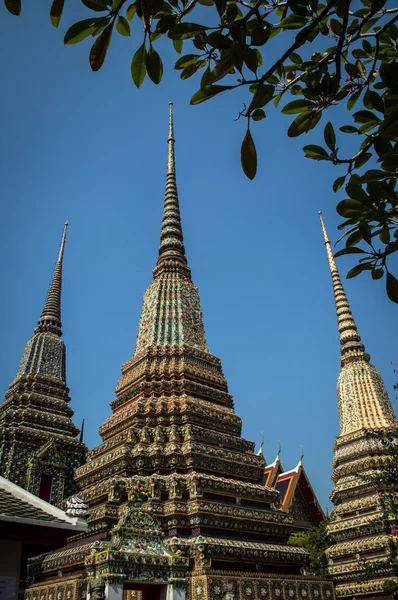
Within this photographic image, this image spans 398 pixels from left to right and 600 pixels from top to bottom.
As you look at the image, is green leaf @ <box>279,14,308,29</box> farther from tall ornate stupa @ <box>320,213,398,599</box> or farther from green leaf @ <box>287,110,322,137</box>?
tall ornate stupa @ <box>320,213,398,599</box>

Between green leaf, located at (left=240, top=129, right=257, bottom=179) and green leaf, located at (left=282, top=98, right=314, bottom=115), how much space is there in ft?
1.82

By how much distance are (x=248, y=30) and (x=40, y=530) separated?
5488 mm

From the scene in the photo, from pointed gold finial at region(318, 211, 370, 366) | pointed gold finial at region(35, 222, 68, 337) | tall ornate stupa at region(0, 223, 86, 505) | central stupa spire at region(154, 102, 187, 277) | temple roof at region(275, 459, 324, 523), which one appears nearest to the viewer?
central stupa spire at region(154, 102, 187, 277)

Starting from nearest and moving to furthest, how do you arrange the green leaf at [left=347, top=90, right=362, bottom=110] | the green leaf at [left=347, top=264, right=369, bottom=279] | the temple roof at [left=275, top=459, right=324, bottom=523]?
1. the green leaf at [left=347, top=264, right=369, bottom=279]
2. the green leaf at [left=347, top=90, right=362, bottom=110]
3. the temple roof at [left=275, top=459, right=324, bottom=523]

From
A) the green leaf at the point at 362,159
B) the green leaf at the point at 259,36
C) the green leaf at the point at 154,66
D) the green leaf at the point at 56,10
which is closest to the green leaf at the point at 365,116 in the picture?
the green leaf at the point at 362,159

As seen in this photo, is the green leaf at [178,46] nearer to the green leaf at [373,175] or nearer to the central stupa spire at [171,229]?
the green leaf at [373,175]

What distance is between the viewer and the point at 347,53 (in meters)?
3.25

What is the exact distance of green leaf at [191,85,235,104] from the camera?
96.7 inches

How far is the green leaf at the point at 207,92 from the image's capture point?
2.46m

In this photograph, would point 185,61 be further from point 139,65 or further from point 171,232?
point 171,232

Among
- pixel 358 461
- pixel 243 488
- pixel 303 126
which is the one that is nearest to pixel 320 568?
pixel 358 461

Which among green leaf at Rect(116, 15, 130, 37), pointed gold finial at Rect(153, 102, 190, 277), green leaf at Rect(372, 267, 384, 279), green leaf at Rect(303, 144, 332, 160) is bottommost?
green leaf at Rect(372, 267, 384, 279)

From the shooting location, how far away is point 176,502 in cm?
1052

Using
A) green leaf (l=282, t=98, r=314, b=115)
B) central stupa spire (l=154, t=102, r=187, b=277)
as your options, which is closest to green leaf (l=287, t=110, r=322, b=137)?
green leaf (l=282, t=98, r=314, b=115)
